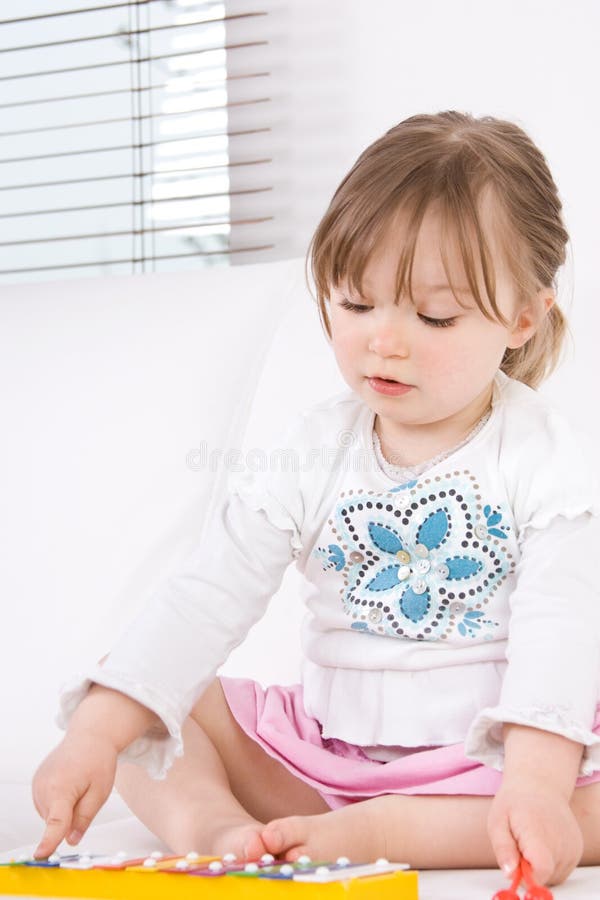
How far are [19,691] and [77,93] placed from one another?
4.30 ft

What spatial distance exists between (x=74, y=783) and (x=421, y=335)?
0.40 m

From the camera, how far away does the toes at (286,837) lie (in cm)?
69

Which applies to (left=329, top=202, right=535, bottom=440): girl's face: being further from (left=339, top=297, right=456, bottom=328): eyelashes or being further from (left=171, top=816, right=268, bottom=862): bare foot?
(left=171, top=816, right=268, bottom=862): bare foot

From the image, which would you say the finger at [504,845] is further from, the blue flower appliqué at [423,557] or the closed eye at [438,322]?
the closed eye at [438,322]

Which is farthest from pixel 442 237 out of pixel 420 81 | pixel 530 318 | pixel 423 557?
pixel 420 81

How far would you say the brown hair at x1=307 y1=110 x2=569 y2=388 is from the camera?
2.88 ft

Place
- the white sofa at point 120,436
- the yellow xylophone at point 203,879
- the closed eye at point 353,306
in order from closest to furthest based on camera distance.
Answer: the yellow xylophone at point 203,879
the closed eye at point 353,306
the white sofa at point 120,436

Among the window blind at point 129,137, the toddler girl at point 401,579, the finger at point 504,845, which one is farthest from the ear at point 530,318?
the window blind at point 129,137

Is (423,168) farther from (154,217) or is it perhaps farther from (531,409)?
(154,217)

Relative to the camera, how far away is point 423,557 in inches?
37.1

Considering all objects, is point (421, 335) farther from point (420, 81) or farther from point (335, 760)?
point (420, 81)

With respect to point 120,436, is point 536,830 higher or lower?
lower

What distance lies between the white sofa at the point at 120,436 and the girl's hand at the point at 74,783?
354 millimetres

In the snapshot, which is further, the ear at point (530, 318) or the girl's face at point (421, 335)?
the ear at point (530, 318)
